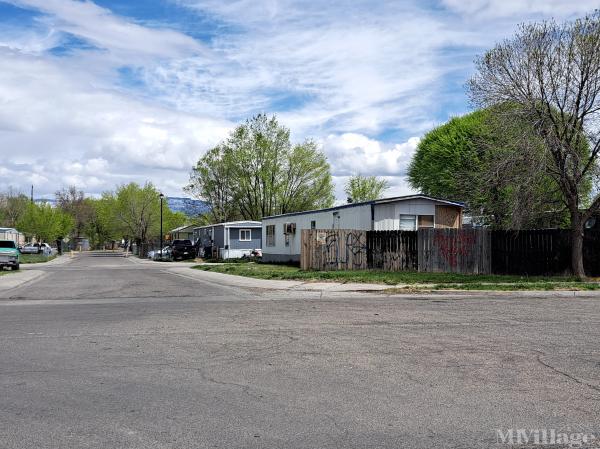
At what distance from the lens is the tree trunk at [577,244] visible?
23.6 meters

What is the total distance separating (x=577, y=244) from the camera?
23.8m

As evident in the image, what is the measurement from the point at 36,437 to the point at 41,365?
10.4 ft

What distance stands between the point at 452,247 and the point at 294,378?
20.9 metres

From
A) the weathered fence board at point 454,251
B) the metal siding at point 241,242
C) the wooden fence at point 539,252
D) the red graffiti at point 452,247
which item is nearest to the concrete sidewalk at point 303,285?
the weathered fence board at point 454,251

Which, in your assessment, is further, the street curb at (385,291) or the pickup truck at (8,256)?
the pickup truck at (8,256)

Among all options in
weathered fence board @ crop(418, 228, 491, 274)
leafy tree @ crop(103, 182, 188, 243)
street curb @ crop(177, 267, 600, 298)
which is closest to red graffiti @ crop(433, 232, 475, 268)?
weathered fence board @ crop(418, 228, 491, 274)

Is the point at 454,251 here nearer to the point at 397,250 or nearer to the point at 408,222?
the point at 397,250

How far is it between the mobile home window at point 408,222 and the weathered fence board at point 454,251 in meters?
3.22

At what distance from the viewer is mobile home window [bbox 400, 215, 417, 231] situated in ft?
102

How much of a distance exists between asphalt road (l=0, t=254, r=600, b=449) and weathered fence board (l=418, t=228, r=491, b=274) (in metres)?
12.8

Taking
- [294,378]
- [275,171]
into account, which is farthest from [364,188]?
[294,378]

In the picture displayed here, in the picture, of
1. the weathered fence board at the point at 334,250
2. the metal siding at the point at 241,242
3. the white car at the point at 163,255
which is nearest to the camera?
the weathered fence board at the point at 334,250

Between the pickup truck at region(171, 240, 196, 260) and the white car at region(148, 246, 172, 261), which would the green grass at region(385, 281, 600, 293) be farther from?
the white car at region(148, 246, 172, 261)

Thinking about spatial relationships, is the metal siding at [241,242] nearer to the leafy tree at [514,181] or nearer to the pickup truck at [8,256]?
the pickup truck at [8,256]
